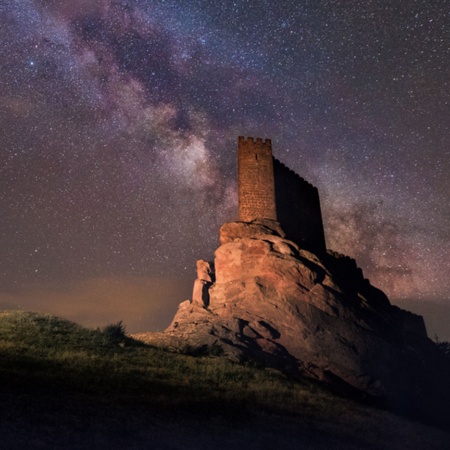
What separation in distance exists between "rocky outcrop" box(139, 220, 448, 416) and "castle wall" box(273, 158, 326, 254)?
226 centimetres

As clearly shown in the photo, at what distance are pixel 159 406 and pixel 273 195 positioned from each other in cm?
2294

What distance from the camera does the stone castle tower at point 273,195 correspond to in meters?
30.6

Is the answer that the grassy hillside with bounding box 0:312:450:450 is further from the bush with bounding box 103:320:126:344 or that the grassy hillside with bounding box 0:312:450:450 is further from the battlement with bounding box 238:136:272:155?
the battlement with bounding box 238:136:272:155

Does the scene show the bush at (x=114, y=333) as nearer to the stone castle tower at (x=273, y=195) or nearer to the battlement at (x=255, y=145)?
the stone castle tower at (x=273, y=195)

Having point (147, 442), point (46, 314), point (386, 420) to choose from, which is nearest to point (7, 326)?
point (46, 314)

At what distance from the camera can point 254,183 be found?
30.9 meters

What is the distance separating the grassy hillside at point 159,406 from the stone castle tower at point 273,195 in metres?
14.9

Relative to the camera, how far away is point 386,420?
13938 millimetres

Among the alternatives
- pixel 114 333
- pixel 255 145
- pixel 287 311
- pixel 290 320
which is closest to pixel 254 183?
pixel 255 145

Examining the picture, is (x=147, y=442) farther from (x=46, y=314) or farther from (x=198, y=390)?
(x=46, y=314)

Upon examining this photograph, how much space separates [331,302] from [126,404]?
17901 mm

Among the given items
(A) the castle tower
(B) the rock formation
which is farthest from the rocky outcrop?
(A) the castle tower

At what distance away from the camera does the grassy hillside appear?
776cm

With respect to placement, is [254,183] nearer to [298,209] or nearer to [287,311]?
[298,209]
